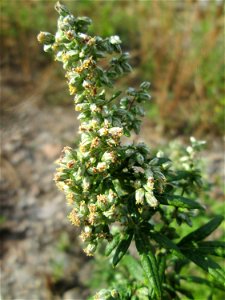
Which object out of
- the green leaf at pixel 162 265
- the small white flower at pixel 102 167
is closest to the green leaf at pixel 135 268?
the green leaf at pixel 162 265

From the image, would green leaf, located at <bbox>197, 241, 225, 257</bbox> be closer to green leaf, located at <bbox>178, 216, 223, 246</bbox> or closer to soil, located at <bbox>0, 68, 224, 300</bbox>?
green leaf, located at <bbox>178, 216, 223, 246</bbox>

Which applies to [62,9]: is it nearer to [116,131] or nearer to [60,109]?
[116,131]

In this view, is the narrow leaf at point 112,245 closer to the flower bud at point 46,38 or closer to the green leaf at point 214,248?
the green leaf at point 214,248

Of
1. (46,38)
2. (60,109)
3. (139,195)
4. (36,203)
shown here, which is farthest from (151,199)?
(60,109)

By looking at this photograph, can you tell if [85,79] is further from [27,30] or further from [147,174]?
[27,30]

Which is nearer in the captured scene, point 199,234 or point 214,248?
point 214,248

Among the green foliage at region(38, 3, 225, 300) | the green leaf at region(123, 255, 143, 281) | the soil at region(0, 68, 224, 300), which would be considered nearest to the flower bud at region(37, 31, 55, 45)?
the green foliage at region(38, 3, 225, 300)
